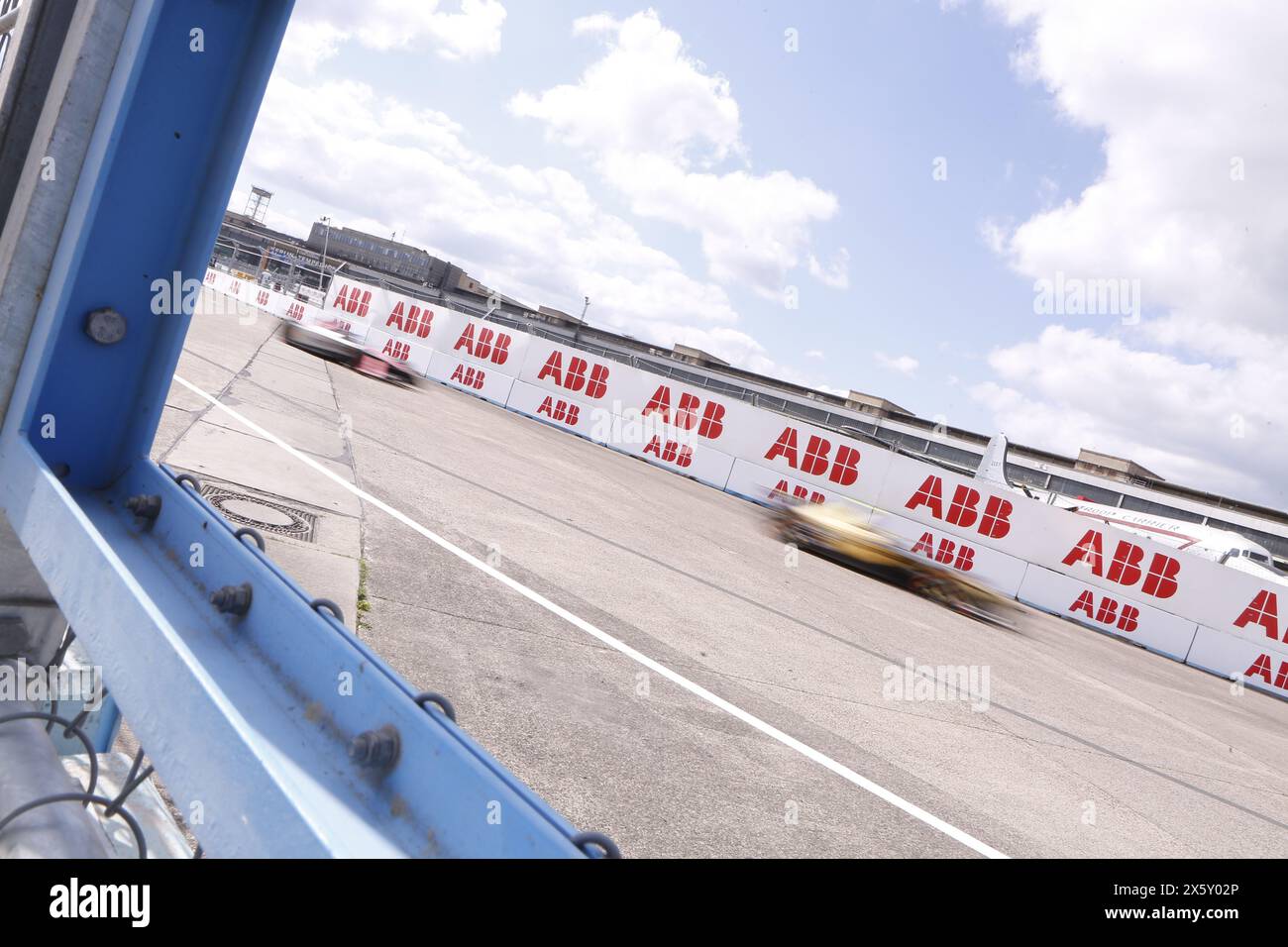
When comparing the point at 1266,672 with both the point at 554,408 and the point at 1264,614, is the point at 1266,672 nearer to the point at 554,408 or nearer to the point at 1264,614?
the point at 1264,614

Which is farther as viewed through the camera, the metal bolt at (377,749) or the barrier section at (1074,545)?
the barrier section at (1074,545)

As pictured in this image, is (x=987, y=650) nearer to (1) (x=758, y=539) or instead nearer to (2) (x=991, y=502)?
(1) (x=758, y=539)

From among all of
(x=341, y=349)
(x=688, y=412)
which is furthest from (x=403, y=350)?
(x=688, y=412)

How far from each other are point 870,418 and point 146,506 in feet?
162

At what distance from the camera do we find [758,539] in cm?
1441

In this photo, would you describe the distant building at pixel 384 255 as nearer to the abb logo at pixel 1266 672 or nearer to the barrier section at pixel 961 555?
the barrier section at pixel 961 555

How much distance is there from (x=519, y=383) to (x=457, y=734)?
2479 cm

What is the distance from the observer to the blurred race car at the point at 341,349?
66.8 feet

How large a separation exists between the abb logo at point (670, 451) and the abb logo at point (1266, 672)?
1396 centimetres

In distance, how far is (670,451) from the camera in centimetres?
2370

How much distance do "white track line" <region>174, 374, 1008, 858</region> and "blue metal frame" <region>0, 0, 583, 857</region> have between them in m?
3.86

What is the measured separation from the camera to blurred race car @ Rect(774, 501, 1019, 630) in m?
14.6

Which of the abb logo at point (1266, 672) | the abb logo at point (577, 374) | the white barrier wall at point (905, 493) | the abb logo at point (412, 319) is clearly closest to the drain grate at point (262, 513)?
the white barrier wall at point (905, 493)
